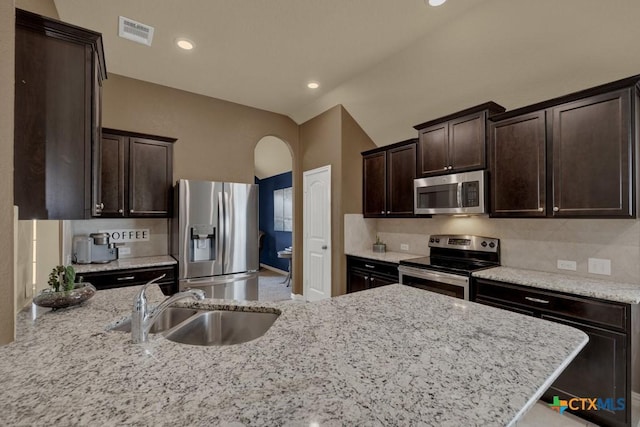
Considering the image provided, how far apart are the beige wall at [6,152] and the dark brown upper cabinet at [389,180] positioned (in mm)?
3334

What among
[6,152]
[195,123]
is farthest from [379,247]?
[6,152]

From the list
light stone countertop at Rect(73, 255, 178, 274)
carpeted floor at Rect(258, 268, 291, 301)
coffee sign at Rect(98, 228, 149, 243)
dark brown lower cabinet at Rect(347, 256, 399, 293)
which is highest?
coffee sign at Rect(98, 228, 149, 243)

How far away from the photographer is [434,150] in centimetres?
317

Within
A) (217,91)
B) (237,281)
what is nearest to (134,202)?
(237,281)

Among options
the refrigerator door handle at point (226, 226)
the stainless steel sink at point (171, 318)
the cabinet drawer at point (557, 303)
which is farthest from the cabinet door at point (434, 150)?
the stainless steel sink at point (171, 318)

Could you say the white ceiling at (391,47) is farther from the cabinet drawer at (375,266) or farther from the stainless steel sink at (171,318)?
the stainless steel sink at (171,318)

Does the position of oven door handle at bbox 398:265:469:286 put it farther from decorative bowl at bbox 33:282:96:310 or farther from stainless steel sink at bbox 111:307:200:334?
decorative bowl at bbox 33:282:96:310

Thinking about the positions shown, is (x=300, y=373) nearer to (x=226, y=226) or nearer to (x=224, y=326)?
(x=224, y=326)

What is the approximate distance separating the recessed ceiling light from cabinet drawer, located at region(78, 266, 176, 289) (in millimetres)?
2324

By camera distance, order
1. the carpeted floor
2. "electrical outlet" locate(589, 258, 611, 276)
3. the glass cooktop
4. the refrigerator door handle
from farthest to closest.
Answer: the carpeted floor
the refrigerator door handle
the glass cooktop
"electrical outlet" locate(589, 258, 611, 276)

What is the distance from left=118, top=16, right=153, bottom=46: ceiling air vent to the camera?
2.59m

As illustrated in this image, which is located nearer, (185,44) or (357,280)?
(185,44)

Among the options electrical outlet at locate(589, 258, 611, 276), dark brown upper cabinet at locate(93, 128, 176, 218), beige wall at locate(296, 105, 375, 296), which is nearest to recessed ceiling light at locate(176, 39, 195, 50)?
dark brown upper cabinet at locate(93, 128, 176, 218)

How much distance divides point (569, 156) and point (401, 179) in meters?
1.68
